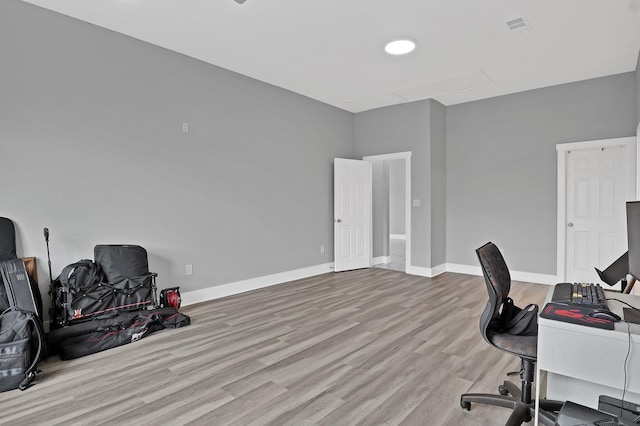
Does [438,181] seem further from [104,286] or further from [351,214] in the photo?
[104,286]

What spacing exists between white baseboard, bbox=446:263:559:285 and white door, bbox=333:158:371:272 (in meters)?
1.54

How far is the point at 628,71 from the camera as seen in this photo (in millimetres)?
4637

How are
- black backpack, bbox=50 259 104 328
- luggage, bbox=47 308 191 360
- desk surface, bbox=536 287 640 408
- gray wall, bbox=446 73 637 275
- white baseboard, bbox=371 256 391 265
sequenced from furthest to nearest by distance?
white baseboard, bbox=371 256 391 265, gray wall, bbox=446 73 637 275, black backpack, bbox=50 259 104 328, luggage, bbox=47 308 191 360, desk surface, bbox=536 287 640 408

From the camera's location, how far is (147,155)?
12.7ft

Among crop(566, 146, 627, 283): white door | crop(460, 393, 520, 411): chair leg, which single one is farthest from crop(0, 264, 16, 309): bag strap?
crop(566, 146, 627, 283): white door

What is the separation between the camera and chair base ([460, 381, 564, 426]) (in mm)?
1728

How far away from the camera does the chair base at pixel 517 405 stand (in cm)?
173

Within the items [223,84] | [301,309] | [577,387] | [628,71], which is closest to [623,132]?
[628,71]

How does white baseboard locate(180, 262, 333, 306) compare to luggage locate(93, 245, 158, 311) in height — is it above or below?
below

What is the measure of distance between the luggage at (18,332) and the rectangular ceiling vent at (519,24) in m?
4.79

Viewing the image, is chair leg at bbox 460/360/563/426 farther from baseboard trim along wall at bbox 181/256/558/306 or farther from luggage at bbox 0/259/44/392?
baseboard trim along wall at bbox 181/256/558/306

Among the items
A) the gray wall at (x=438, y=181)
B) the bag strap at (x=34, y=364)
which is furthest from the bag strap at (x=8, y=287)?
the gray wall at (x=438, y=181)

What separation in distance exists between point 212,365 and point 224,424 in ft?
2.53

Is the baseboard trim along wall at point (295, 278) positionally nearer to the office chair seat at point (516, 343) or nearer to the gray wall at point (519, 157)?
the gray wall at point (519, 157)
